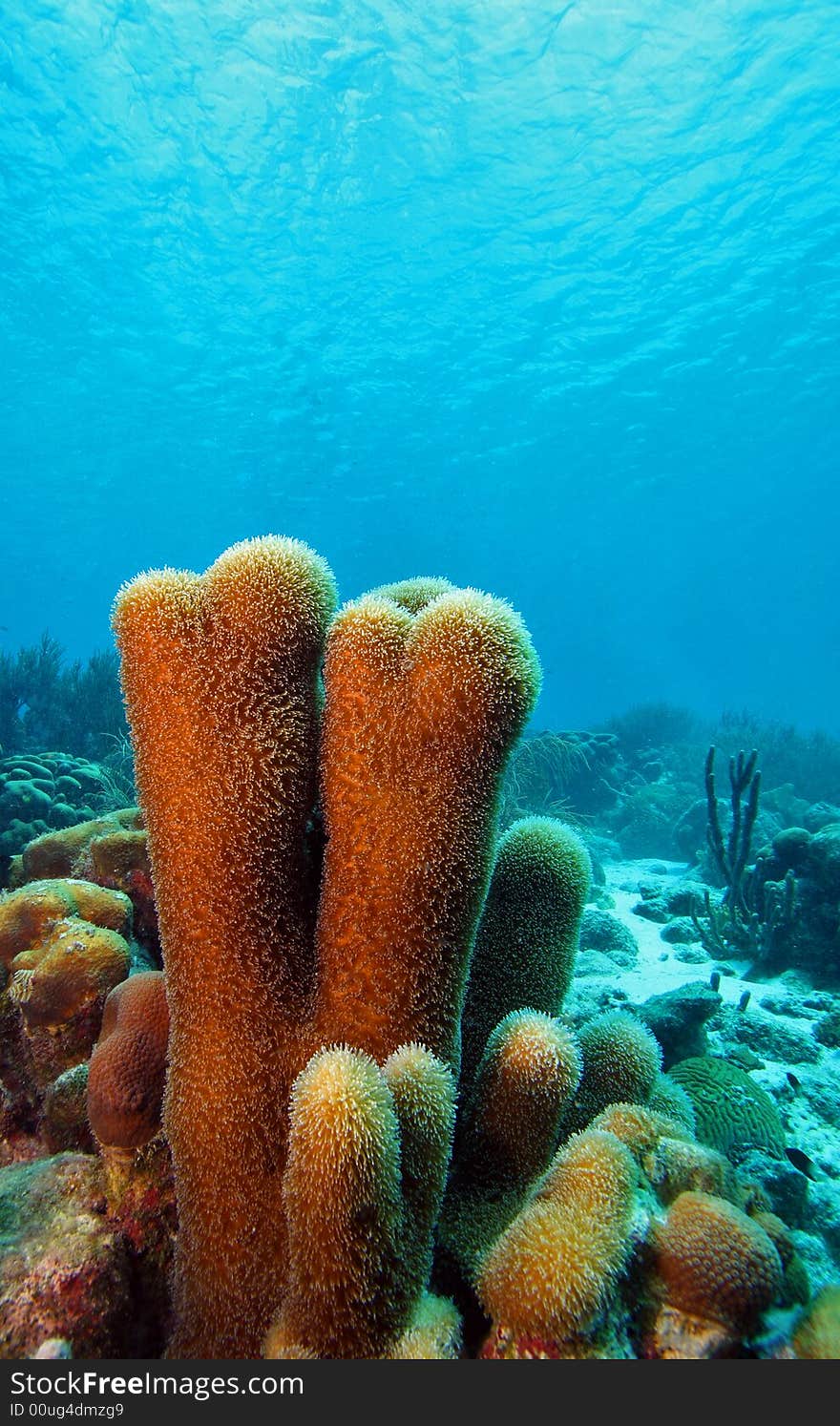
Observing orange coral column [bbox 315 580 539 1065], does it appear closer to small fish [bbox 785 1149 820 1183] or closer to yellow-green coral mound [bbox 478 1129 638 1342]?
yellow-green coral mound [bbox 478 1129 638 1342]

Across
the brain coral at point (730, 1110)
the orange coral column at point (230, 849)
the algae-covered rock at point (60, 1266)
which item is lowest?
the brain coral at point (730, 1110)

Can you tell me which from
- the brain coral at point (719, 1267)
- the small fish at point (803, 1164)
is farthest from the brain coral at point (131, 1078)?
the small fish at point (803, 1164)

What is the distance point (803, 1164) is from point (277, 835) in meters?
3.82

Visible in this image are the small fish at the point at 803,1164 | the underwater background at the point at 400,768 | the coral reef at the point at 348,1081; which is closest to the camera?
the coral reef at the point at 348,1081

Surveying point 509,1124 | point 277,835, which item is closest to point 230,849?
point 277,835

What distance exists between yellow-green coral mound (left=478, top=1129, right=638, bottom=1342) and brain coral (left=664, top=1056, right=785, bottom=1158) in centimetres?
218

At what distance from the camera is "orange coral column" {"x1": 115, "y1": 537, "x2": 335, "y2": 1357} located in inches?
62.9

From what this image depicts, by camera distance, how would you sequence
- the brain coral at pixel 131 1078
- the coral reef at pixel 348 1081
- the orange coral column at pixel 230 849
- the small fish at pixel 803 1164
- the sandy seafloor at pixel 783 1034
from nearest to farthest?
the coral reef at pixel 348 1081, the orange coral column at pixel 230 849, the brain coral at pixel 131 1078, the sandy seafloor at pixel 783 1034, the small fish at pixel 803 1164

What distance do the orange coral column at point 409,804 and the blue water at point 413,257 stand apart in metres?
3.33

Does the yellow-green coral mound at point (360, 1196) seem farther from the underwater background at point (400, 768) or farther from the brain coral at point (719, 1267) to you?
the brain coral at point (719, 1267)

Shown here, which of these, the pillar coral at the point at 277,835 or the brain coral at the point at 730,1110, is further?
the brain coral at the point at 730,1110

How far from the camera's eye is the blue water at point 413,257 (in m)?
20.4

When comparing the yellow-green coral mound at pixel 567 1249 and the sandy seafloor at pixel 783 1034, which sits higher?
the yellow-green coral mound at pixel 567 1249

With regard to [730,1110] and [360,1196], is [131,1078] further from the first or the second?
[730,1110]
